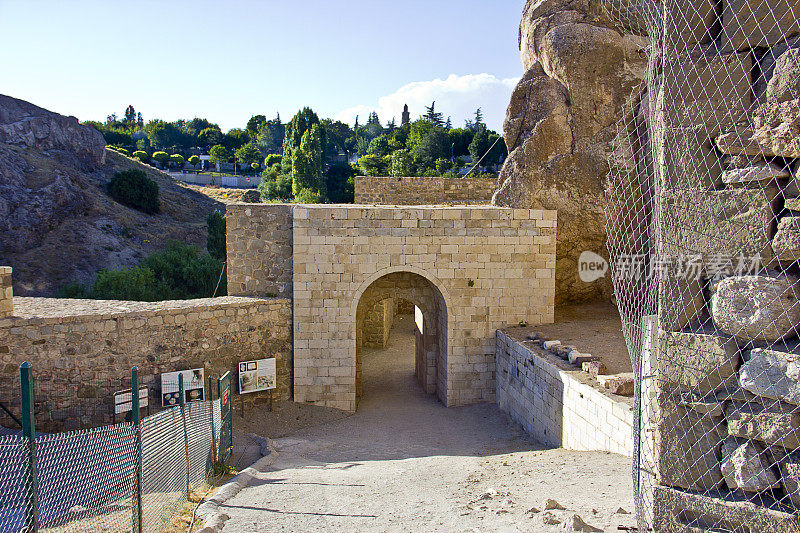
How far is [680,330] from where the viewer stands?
A: 332 centimetres

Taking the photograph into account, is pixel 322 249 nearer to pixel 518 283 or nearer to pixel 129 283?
pixel 518 283

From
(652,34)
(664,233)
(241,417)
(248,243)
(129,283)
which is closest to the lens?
(664,233)

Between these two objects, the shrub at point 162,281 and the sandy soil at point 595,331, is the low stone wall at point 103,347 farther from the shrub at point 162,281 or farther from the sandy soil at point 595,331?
the shrub at point 162,281

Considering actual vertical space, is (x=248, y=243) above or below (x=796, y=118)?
below

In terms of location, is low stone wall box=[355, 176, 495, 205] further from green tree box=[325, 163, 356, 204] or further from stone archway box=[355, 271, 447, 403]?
green tree box=[325, 163, 356, 204]

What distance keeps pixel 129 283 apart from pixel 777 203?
66.8ft

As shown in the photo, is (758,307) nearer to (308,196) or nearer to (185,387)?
(185,387)

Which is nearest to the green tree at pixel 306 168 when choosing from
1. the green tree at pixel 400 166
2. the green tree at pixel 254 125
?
the green tree at pixel 400 166

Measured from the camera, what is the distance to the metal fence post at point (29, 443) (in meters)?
3.75

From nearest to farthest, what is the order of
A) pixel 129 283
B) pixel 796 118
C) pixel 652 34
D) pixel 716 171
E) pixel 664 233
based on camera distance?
pixel 796 118
pixel 716 171
pixel 664 233
pixel 652 34
pixel 129 283

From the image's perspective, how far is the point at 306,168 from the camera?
36.4 metres

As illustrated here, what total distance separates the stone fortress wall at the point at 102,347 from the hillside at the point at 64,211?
58.1 ft

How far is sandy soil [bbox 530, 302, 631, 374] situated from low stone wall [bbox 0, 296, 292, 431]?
6.44 m

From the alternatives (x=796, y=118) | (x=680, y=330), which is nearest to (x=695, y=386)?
(x=680, y=330)
